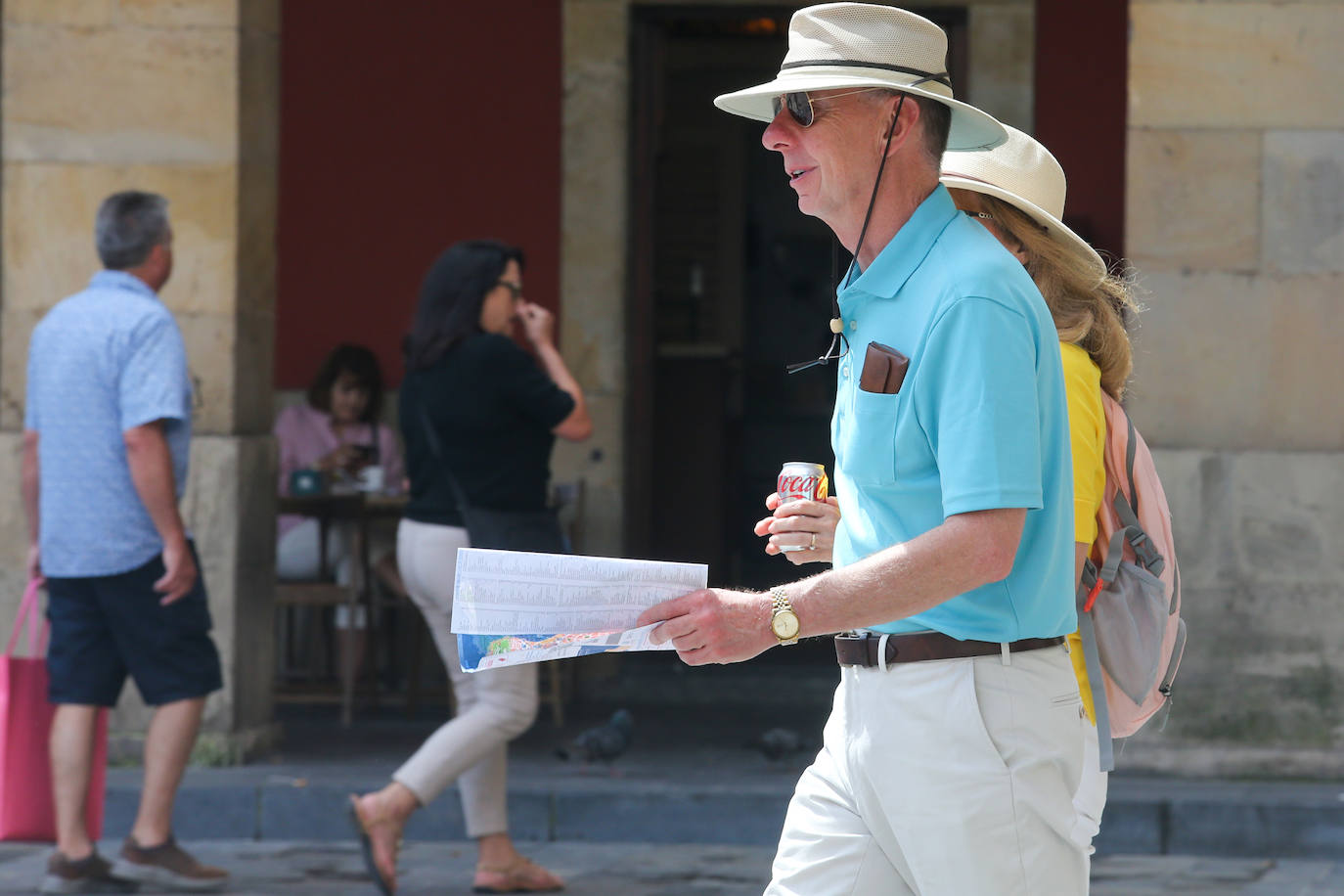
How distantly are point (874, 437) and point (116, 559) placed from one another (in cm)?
376

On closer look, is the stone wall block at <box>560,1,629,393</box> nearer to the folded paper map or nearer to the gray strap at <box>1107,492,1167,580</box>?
the gray strap at <box>1107,492,1167,580</box>

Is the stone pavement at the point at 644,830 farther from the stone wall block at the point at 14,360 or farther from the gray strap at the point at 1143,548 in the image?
the gray strap at the point at 1143,548

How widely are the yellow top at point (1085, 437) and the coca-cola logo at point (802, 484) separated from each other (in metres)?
0.41

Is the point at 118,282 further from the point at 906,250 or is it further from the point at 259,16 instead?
the point at 906,250

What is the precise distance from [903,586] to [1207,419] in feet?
15.6

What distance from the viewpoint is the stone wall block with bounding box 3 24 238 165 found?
7074 mm

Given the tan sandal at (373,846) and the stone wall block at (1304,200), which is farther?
the stone wall block at (1304,200)

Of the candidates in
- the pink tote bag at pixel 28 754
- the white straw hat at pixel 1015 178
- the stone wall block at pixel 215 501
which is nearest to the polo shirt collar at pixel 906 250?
the white straw hat at pixel 1015 178

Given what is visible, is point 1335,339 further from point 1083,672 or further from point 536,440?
point 1083,672

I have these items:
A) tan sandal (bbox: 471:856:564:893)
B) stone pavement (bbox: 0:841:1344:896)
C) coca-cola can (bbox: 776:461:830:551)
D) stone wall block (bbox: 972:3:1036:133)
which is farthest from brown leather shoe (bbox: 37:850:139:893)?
stone wall block (bbox: 972:3:1036:133)

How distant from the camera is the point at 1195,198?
670cm

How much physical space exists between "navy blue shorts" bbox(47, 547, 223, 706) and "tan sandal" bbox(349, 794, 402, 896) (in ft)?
2.10

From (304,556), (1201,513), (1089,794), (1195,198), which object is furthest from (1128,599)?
(304,556)

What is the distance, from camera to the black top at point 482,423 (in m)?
5.58
